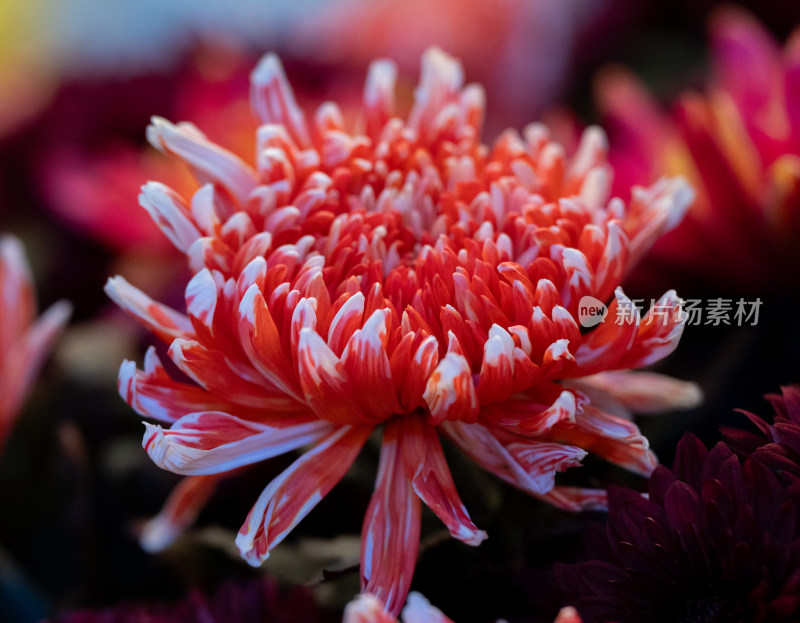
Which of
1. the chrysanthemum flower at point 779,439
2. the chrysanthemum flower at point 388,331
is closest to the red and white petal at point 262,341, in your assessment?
the chrysanthemum flower at point 388,331

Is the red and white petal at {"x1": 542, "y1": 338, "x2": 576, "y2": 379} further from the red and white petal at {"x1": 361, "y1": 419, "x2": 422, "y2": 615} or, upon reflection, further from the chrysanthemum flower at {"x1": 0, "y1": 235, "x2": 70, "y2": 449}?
the chrysanthemum flower at {"x1": 0, "y1": 235, "x2": 70, "y2": 449}

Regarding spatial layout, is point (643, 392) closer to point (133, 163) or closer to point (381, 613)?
point (381, 613)

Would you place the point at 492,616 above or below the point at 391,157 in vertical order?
below

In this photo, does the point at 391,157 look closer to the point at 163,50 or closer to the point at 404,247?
the point at 404,247

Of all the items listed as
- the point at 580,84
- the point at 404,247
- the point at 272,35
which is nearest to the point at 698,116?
the point at 404,247

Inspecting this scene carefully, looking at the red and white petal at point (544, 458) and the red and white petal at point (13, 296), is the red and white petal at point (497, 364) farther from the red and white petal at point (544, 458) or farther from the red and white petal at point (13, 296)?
the red and white petal at point (13, 296)

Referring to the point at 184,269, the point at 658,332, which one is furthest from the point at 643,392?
the point at 184,269
